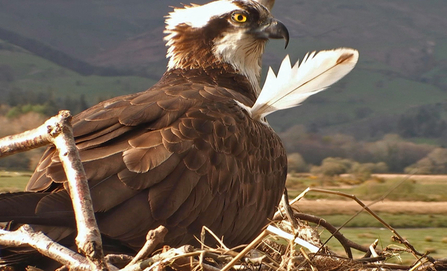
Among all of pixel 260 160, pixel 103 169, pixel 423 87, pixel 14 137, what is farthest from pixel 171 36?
pixel 423 87

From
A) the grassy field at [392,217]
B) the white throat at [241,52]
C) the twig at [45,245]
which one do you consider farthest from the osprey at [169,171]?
the grassy field at [392,217]

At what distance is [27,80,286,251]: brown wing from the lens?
307cm

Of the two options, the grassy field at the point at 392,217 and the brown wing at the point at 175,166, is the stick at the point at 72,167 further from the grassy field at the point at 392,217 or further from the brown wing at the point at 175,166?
the grassy field at the point at 392,217

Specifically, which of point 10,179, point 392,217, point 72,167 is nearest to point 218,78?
point 72,167

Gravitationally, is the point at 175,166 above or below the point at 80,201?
below

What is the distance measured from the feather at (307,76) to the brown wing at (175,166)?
28 cm

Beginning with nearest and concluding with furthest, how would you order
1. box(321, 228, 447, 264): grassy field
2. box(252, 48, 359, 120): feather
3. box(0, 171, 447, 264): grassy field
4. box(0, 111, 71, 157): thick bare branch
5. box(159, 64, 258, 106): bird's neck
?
box(0, 111, 71, 157): thick bare branch, box(252, 48, 359, 120): feather, box(321, 228, 447, 264): grassy field, box(159, 64, 258, 106): bird's neck, box(0, 171, 447, 264): grassy field

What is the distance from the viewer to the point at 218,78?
508 centimetres

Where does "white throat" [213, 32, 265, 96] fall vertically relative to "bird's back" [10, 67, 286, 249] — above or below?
above

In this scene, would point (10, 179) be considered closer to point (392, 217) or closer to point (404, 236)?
point (404, 236)

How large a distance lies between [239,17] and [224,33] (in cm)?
20

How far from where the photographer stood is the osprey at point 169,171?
296 cm

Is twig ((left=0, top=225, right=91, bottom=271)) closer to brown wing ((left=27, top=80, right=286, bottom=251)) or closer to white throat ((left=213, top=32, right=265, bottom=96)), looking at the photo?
brown wing ((left=27, top=80, right=286, bottom=251))

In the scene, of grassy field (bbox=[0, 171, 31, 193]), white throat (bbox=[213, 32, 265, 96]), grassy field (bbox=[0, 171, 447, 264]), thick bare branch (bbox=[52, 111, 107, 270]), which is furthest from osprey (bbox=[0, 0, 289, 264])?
grassy field (bbox=[0, 171, 31, 193])
